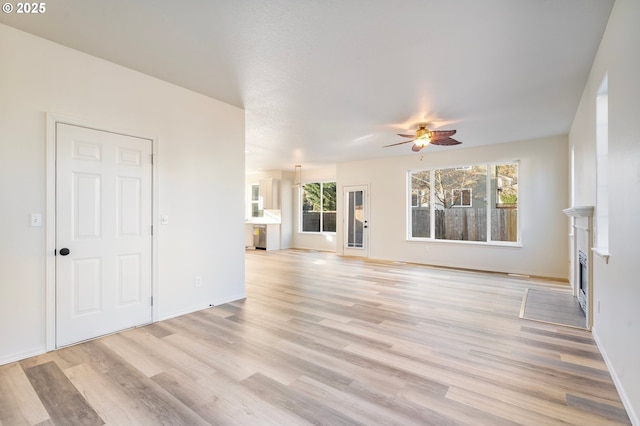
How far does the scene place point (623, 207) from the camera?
2.04m

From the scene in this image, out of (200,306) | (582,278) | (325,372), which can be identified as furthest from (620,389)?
(200,306)

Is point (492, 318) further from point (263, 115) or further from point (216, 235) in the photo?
point (263, 115)

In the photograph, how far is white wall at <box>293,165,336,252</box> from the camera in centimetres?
987

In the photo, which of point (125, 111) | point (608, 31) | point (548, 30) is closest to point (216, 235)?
point (125, 111)

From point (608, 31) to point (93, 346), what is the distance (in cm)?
522

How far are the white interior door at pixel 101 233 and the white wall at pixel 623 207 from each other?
4.19 metres

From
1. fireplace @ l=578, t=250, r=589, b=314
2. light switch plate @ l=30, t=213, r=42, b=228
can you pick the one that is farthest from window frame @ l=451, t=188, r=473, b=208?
light switch plate @ l=30, t=213, r=42, b=228

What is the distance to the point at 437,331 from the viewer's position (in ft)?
10.6

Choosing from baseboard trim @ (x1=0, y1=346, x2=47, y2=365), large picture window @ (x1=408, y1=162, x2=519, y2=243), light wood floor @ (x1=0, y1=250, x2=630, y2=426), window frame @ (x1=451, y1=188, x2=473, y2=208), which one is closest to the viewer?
light wood floor @ (x1=0, y1=250, x2=630, y2=426)

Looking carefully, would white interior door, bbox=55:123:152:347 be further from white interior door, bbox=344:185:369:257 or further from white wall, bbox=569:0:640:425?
white interior door, bbox=344:185:369:257

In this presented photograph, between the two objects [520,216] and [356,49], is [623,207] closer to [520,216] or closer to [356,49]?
[356,49]

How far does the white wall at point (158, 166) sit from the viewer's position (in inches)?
100

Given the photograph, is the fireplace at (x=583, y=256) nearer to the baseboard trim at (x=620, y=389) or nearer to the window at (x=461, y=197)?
the baseboard trim at (x=620, y=389)

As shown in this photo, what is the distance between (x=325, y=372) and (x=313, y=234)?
309 inches
